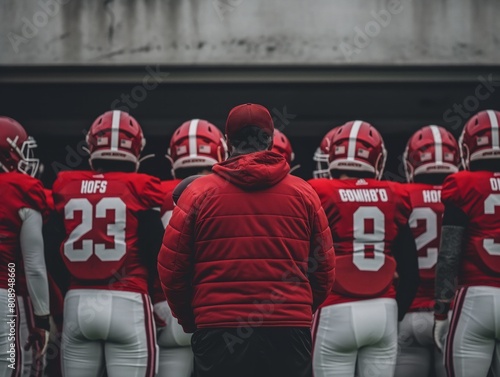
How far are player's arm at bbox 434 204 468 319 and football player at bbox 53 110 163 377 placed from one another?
1.80 metres

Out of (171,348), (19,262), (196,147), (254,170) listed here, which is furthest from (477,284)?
(19,262)

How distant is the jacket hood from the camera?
3.99 metres

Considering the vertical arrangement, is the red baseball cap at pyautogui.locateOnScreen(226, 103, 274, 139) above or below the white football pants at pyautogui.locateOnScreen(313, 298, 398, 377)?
above

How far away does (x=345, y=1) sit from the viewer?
923cm

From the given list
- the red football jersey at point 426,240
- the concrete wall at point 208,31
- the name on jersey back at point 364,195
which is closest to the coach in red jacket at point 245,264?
the name on jersey back at point 364,195

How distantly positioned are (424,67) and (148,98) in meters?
2.86

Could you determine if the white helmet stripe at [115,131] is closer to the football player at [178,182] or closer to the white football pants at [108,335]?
the football player at [178,182]

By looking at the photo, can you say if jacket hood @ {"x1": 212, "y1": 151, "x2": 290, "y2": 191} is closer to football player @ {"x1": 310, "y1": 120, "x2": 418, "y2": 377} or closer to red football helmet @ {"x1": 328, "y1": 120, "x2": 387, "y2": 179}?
football player @ {"x1": 310, "y1": 120, "x2": 418, "y2": 377}

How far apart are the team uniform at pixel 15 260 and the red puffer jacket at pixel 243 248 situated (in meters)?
1.84

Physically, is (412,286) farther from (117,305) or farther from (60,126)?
(60,126)

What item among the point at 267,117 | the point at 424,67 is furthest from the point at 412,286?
the point at 424,67

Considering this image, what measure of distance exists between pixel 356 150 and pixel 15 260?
235cm

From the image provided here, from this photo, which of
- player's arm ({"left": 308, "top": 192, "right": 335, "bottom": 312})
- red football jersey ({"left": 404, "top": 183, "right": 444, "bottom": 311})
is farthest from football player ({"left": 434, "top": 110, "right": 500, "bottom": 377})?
player's arm ({"left": 308, "top": 192, "right": 335, "bottom": 312})

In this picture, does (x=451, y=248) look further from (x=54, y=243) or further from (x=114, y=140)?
(x=54, y=243)
